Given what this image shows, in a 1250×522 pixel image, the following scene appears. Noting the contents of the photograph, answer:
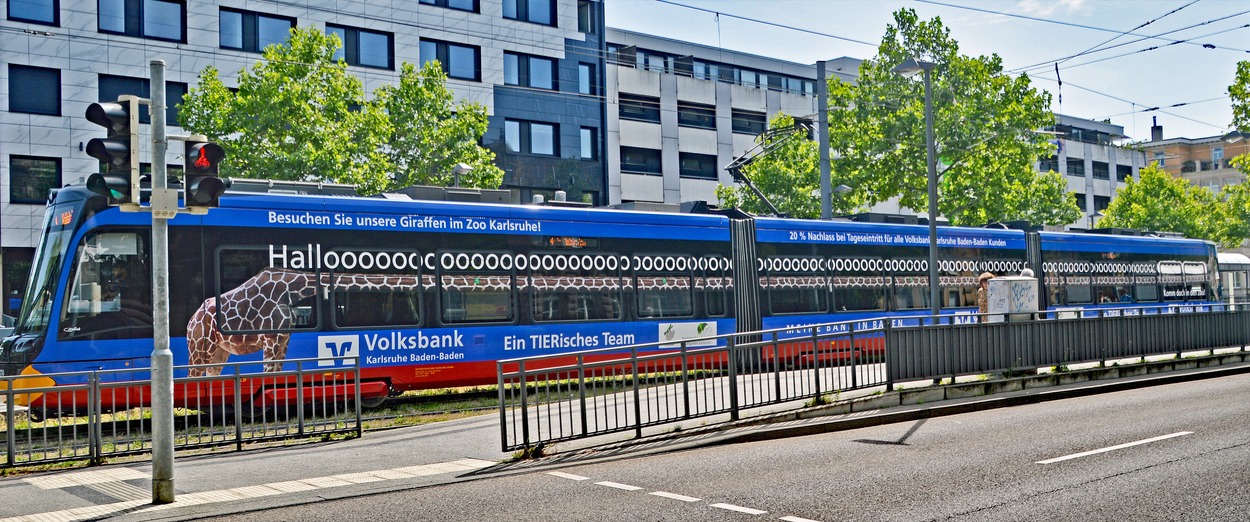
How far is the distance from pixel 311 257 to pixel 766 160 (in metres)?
30.7

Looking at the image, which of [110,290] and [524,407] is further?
[110,290]

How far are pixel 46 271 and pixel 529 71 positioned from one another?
104ft

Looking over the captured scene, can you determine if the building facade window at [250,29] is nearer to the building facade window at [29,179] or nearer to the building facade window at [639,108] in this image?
the building facade window at [29,179]

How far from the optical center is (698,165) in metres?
54.3

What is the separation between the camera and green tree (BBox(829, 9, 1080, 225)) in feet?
119

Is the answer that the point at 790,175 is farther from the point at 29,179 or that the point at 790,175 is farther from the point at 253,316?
the point at 253,316

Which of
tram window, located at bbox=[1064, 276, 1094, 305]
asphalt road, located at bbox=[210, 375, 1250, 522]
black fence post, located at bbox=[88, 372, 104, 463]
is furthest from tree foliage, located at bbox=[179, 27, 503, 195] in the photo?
asphalt road, located at bbox=[210, 375, 1250, 522]

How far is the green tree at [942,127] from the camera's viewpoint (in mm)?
36188

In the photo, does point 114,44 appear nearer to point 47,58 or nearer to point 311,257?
point 47,58

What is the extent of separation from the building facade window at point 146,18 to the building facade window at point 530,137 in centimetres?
1270

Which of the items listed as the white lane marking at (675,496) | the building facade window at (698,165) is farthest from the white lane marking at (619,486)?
the building facade window at (698,165)

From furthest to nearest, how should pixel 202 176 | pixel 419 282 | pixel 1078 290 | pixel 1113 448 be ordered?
pixel 1078 290 < pixel 419 282 < pixel 1113 448 < pixel 202 176

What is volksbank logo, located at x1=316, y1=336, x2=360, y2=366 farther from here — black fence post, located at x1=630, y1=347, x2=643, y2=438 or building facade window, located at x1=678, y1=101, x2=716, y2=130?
building facade window, located at x1=678, y1=101, x2=716, y2=130

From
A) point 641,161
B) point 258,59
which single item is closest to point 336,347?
point 258,59
